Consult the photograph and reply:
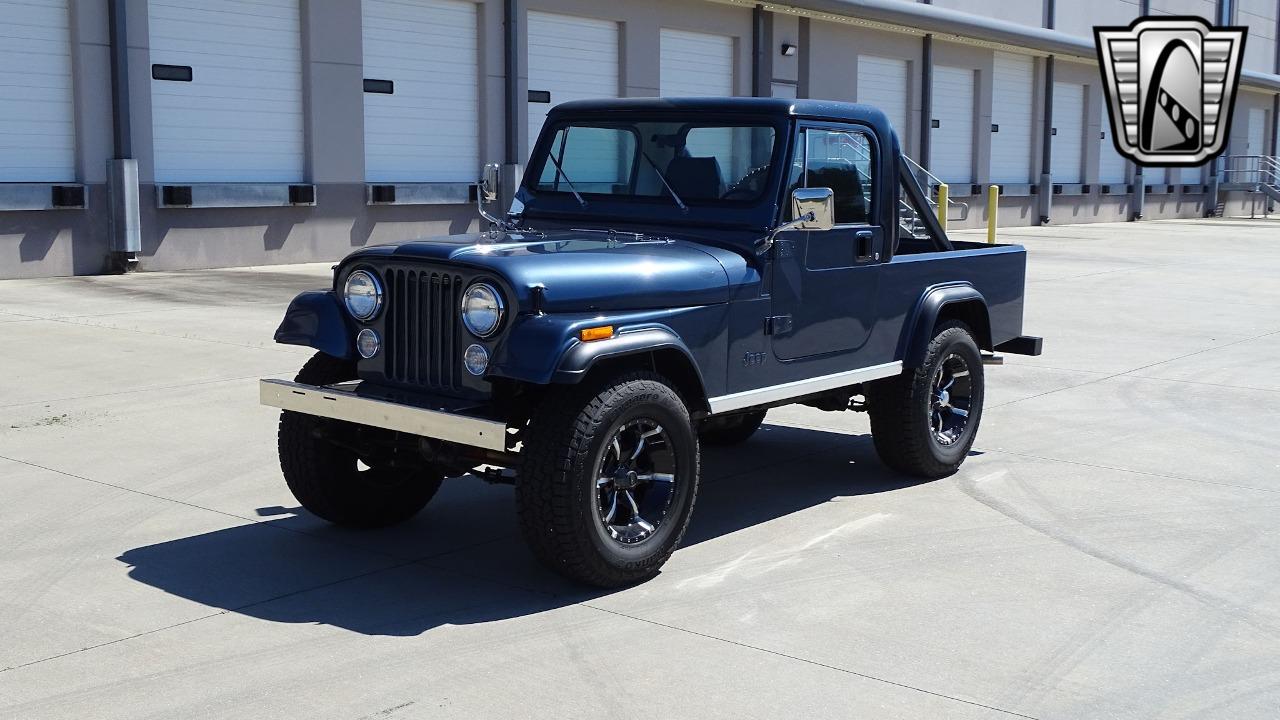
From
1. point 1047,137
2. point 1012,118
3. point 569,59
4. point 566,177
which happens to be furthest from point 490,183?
point 1047,137

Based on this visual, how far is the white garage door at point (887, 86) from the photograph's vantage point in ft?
94.4

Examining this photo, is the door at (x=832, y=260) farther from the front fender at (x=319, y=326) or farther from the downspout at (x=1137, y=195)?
the downspout at (x=1137, y=195)

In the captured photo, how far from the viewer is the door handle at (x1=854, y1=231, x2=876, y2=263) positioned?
21.8 ft

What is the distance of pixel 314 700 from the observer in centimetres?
419

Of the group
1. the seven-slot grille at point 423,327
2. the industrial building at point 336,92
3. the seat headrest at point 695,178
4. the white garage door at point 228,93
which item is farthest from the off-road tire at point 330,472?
the white garage door at point 228,93

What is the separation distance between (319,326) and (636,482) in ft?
4.78

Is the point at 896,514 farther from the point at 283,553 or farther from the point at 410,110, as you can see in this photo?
the point at 410,110

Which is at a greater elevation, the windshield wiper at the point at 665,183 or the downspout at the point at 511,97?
the downspout at the point at 511,97

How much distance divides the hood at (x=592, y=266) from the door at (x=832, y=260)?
0.37 metres

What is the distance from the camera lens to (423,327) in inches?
215

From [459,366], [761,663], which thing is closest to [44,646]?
[459,366]

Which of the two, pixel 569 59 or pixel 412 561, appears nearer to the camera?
pixel 412 561

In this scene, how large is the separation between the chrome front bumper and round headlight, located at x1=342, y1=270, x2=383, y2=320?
0.32 m

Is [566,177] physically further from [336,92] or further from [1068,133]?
[1068,133]
